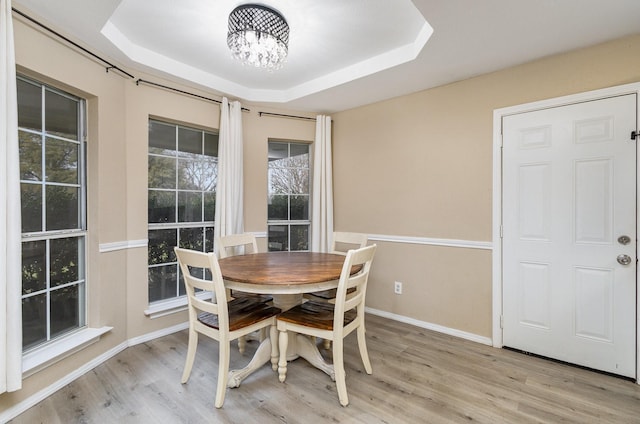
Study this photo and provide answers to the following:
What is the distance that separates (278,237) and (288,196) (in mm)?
550

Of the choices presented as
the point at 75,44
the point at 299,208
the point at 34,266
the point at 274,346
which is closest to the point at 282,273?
the point at 274,346

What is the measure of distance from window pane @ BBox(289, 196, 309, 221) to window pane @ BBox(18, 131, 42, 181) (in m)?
2.42

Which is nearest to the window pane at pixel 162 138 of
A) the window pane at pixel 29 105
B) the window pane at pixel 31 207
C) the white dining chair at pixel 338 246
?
the window pane at pixel 29 105

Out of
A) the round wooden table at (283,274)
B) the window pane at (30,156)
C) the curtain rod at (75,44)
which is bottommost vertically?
the round wooden table at (283,274)

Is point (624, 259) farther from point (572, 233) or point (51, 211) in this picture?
point (51, 211)

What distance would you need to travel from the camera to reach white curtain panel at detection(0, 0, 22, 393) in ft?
5.03

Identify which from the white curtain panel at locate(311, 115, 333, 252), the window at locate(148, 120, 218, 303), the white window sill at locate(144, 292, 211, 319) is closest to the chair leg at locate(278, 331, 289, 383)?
the white window sill at locate(144, 292, 211, 319)

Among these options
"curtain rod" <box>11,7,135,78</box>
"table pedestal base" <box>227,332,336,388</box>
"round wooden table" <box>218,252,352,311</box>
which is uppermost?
"curtain rod" <box>11,7,135,78</box>

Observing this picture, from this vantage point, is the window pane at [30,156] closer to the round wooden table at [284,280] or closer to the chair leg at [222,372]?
A: the round wooden table at [284,280]

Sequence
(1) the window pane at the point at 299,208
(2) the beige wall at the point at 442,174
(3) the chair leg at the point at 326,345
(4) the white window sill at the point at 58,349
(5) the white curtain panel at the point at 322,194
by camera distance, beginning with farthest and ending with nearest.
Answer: (1) the window pane at the point at 299,208 < (5) the white curtain panel at the point at 322,194 < (3) the chair leg at the point at 326,345 < (2) the beige wall at the point at 442,174 < (4) the white window sill at the point at 58,349

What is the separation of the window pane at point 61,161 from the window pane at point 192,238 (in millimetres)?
1045

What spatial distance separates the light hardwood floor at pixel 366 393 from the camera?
1.70m

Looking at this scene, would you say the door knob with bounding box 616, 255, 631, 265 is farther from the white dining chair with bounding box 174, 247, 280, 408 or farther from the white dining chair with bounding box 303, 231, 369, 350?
the white dining chair with bounding box 174, 247, 280, 408

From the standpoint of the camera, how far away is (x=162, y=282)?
2.94 metres
